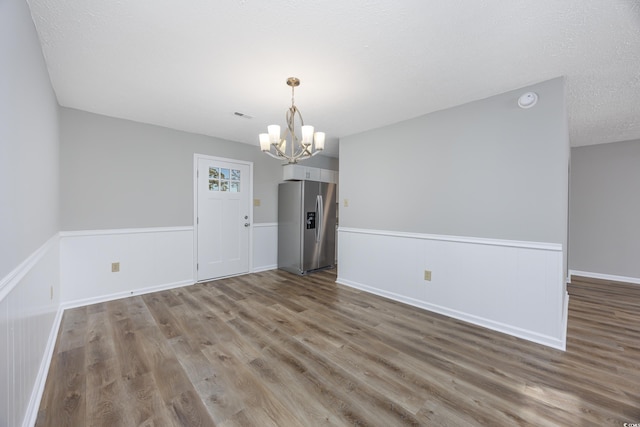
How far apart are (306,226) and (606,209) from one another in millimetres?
5111

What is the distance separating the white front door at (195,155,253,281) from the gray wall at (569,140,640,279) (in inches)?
232

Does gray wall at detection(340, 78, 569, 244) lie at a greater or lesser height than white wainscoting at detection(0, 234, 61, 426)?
greater

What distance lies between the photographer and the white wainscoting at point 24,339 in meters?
1.05

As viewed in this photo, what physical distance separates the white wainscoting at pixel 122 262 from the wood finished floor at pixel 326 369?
0.28 meters

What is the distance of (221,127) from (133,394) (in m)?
3.12

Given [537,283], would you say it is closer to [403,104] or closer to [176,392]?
[403,104]

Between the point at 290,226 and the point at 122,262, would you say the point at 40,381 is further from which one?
the point at 290,226

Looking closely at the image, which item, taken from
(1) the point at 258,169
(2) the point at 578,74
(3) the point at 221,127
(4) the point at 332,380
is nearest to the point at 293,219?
(1) the point at 258,169

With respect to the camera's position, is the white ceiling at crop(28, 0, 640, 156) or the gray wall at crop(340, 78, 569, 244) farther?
the gray wall at crop(340, 78, 569, 244)

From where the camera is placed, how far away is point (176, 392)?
1652mm

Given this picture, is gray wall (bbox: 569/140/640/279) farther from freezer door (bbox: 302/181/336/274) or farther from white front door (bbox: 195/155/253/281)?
white front door (bbox: 195/155/253/281)

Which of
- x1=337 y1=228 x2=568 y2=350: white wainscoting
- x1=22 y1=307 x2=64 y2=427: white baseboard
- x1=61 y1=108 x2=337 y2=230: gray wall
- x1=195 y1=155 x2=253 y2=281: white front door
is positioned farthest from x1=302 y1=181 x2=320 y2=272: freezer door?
x1=22 y1=307 x2=64 y2=427: white baseboard

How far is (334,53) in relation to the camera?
1899mm

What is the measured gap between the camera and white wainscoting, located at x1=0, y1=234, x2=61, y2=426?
1.05m
